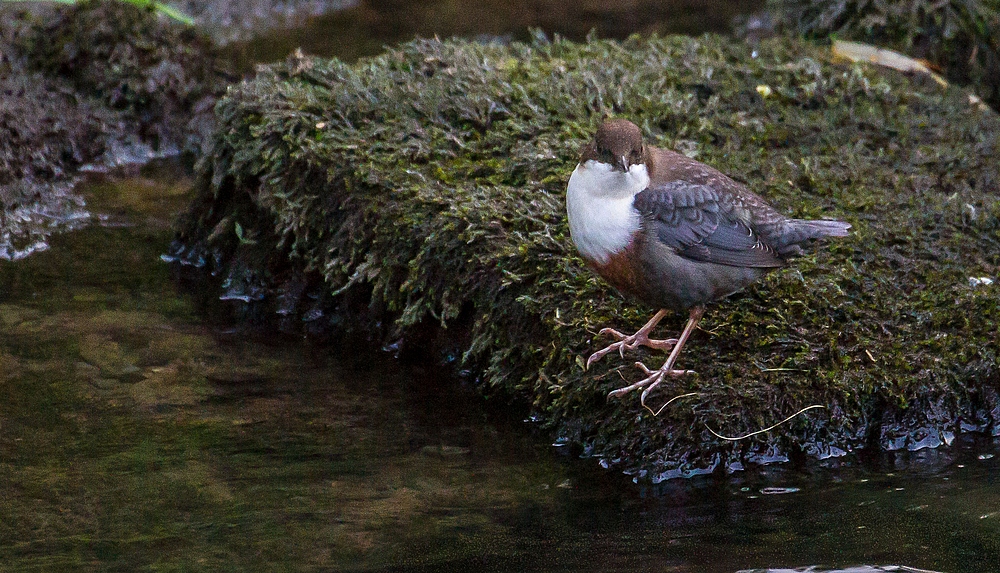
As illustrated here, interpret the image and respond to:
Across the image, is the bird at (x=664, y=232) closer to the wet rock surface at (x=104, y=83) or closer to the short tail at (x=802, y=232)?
the short tail at (x=802, y=232)

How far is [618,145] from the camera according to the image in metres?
3.57

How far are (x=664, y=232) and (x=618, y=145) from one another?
0.36 metres

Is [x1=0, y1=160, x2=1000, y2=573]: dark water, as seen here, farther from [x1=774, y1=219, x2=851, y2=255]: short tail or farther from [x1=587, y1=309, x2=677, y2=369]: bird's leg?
[x1=774, y1=219, x2=851, y2=255]: short tail

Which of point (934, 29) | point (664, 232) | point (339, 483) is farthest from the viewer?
point (934, 29)

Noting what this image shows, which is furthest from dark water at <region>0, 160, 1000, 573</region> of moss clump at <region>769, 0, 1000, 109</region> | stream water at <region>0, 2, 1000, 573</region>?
moss clump at <region>769, 0, 1000, 109</region>

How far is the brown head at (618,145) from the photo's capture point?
3568 millimetres

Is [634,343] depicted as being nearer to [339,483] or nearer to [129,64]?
[339,483]

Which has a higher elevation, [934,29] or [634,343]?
[934,29]

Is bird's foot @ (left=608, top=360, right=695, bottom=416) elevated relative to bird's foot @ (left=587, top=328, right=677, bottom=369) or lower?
lower

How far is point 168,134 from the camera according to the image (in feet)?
23.0

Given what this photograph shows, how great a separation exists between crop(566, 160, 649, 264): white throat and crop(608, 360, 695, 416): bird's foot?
0.44 meters

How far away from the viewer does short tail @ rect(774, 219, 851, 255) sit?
12.3 feet

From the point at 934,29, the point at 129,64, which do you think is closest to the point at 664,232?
the point at 934,29

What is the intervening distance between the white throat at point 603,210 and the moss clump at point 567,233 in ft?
1.55
